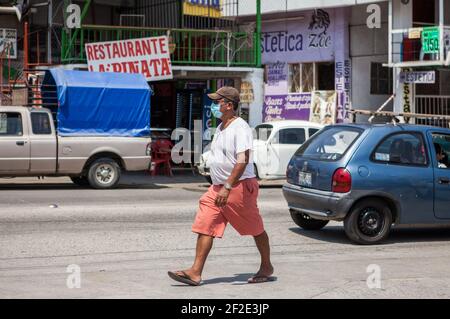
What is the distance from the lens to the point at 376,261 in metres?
9.65

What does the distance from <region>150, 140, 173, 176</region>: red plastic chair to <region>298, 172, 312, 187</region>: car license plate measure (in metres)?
11.7

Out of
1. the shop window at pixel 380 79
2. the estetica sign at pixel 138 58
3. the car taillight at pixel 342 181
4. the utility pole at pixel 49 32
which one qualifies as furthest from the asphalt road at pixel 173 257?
the shop window at pixel 380 79

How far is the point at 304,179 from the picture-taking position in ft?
37.1

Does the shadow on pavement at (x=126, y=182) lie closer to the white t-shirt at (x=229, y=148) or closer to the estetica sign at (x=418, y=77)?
the estetica sign at (x=418, y=77)

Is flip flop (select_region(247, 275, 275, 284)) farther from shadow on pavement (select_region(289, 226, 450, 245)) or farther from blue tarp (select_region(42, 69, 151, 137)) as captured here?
blue tarp (select_region(42, 69, 151, 137))

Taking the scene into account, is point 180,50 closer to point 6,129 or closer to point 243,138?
point 6,129

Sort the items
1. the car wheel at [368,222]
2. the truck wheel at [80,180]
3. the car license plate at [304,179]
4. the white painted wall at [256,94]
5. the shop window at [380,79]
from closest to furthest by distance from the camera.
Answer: the car wheel at [368,222], the car license plate at [304,179], the truck wheel at [80,180], the white painted wall at [256,94], the shop window at [380,79]

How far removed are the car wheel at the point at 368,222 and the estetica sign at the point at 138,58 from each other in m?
12.1

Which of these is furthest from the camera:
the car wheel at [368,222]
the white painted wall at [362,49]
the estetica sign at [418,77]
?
the white painted wall at [362,49]

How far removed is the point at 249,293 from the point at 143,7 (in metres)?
20.6

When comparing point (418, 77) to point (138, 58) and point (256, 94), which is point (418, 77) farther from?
point (138, 58)

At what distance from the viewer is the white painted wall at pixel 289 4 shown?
2578 centimetres
